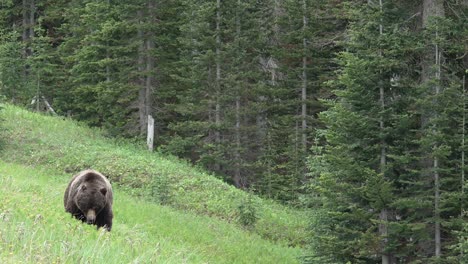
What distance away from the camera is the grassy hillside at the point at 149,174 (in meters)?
20.6

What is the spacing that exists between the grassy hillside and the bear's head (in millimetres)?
10264

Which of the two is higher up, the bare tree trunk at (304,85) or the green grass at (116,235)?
the bare tree trunk at (304,85)

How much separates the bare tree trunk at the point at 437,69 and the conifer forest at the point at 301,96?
3cm

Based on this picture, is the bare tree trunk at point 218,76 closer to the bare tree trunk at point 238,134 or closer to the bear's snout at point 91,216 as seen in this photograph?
the bare tree trunk at point 238,134

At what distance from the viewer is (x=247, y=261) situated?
15.3m

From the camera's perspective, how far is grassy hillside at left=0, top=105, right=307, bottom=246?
20.6 m

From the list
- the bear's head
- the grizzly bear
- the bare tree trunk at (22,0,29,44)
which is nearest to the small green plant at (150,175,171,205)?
the grizzly bear

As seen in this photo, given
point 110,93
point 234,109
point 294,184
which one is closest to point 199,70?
point 234,109

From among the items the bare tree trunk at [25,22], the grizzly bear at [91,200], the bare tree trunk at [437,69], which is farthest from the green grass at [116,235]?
the bare tree trunk at [25,22]

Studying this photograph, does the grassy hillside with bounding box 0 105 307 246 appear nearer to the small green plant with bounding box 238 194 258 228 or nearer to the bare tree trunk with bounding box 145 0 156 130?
the small green plant with bounding box 238 194 258 228

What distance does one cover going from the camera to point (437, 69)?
13.0 meters

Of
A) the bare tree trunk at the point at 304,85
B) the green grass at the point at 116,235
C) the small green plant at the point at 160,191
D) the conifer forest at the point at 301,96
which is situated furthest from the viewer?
the bare tree trunk at the point at 304,85

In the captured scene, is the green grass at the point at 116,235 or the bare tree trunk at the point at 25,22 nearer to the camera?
the green grass at the point at 116,235

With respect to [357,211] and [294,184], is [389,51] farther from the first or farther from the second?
[294,184]
